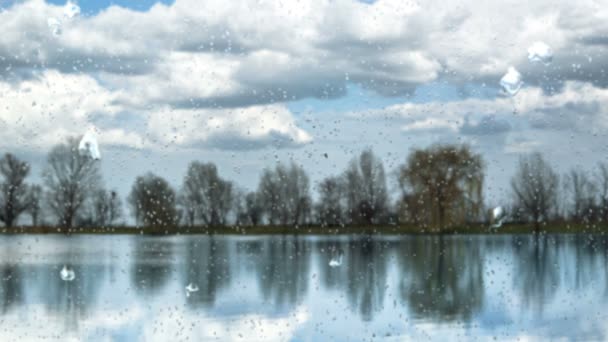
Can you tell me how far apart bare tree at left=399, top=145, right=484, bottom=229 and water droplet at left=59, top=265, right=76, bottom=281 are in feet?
136

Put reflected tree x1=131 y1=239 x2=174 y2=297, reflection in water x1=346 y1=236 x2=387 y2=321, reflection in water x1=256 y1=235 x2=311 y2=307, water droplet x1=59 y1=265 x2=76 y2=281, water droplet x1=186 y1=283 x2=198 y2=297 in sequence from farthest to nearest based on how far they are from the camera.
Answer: water droplet x1=59 y1=265 x2=76 y2=281 < reflected tree x1=131 y1=239 x2=174 y2=297 < water droplet x1=186 y1=283 x2=198 y2=297 < reflection in water x1=256 y1=235 x2=311 y2=307 < reflection in water x1=346 y1=236 x2=387 y2=321

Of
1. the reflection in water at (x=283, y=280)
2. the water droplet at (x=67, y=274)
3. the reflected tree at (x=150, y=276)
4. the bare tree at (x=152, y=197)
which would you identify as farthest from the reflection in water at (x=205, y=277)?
the bare tree at (x=152, y=197)

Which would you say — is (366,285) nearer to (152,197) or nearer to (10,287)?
(10,287)

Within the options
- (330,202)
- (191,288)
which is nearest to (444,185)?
(330,202)

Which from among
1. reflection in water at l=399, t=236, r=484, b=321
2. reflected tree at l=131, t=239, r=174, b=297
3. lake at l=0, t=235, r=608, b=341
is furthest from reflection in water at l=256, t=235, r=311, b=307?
reflected tree at l=131, t=239, r=174, b=297

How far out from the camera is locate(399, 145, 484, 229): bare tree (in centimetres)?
7750

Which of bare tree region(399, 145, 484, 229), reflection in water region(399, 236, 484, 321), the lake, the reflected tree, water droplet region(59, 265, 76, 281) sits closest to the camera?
the lake

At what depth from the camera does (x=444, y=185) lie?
7838 cm

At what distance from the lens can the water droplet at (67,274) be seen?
34.1 meters

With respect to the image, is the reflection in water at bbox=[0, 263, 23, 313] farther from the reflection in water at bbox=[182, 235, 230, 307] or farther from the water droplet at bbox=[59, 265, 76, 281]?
the reflection in water at bbox=[182, 235, 230, 307]

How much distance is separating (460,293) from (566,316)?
5.43 meters

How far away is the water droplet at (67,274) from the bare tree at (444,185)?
136 feet

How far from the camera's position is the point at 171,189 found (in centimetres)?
7844

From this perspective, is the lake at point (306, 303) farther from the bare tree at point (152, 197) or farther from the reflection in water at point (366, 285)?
the bare tree at point (152, 197)
